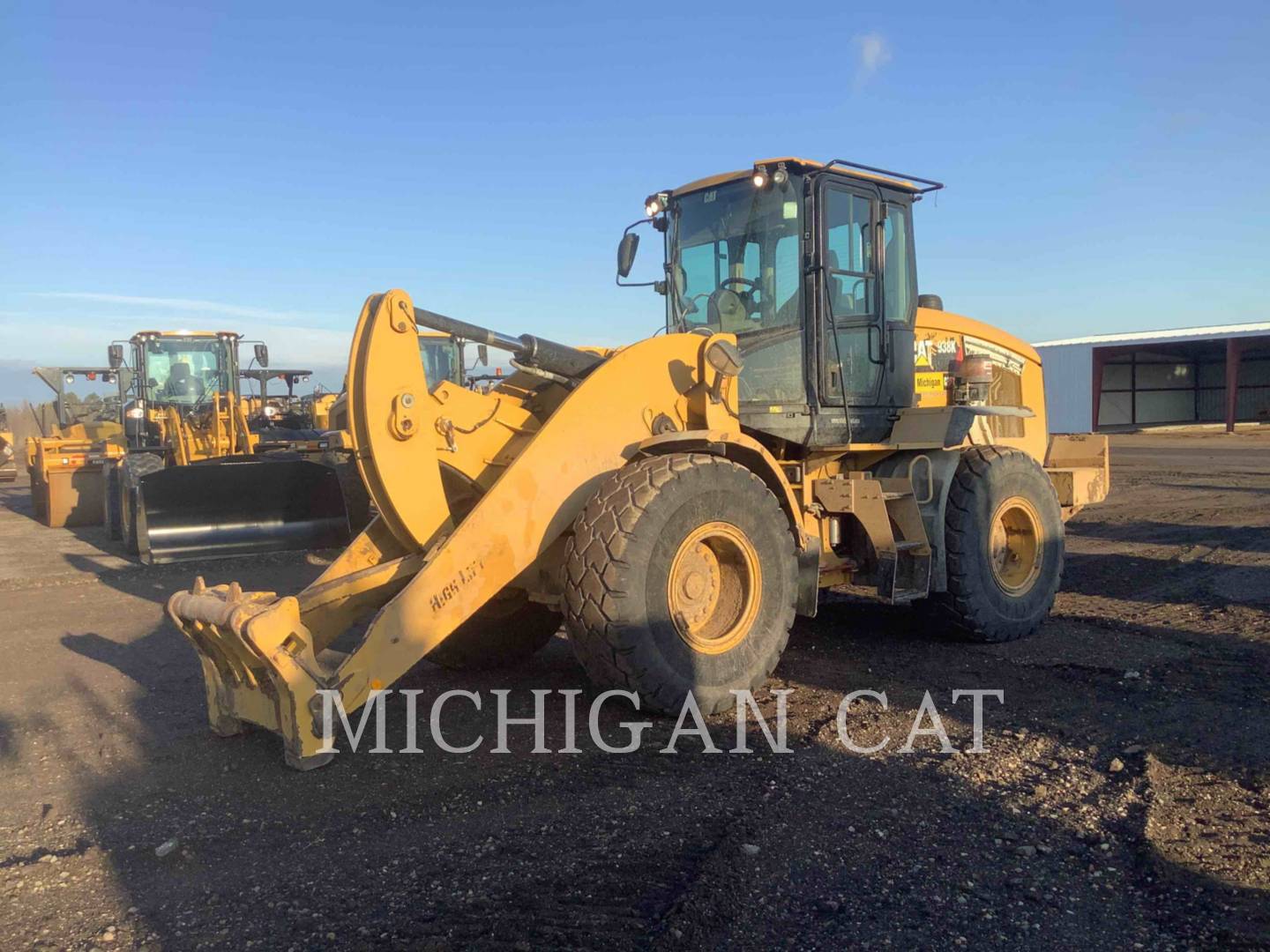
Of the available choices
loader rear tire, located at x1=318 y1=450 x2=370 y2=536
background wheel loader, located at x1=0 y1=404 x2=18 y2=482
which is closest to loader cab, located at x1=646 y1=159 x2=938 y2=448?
loader rear tire, located at x1=318 y1=450 x2=370 y2=536

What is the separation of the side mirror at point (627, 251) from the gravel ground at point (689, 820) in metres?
2.50

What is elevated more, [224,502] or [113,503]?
[224,502]

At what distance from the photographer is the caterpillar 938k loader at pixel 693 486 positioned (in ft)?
14.0

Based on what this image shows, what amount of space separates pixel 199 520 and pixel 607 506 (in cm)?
744

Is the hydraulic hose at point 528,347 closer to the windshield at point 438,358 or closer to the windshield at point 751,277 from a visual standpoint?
the windshield at point 751,277

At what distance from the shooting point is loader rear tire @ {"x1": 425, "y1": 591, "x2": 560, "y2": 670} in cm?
562

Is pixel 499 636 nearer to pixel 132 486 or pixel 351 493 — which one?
pixel 351 493

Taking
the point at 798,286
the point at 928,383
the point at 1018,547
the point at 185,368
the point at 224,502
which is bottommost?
the point at 1018,547

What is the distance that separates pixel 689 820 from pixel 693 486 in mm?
1557

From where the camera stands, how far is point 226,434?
13555mm

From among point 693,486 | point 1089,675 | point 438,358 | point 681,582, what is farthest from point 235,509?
point 1089,675

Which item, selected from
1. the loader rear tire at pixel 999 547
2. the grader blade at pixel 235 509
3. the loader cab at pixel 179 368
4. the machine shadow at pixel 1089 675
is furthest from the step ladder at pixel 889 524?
the loader cab at pixel 179 368

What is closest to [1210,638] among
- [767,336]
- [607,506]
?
[767,336]

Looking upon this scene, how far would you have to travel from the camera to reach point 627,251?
6359 millimetres
